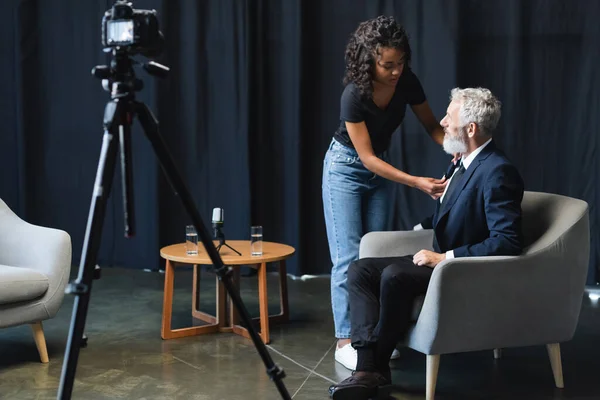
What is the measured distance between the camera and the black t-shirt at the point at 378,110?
311 cm

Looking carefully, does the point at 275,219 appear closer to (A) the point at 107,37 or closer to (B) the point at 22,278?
(B) the point at 22,278

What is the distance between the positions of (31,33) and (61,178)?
3.22ft

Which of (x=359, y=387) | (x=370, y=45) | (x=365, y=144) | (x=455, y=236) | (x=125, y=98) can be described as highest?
(x=370, y=45)

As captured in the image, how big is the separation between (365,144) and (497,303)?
0.78 m

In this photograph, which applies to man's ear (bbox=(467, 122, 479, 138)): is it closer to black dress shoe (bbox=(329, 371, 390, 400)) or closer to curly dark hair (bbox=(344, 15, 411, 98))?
curly dark hair (bbox=(344, 15, 411, 98))

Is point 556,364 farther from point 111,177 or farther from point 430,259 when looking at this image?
point 111,177

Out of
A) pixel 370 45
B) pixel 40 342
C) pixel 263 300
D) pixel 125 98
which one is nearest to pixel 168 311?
pixel 263 300

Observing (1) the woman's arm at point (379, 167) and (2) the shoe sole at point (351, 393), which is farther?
(1) the woman's arm at point (379, 167)

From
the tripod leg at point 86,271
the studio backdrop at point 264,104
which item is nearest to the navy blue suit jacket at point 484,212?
the tripod leg at point 86,271

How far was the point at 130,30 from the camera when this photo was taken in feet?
5.84

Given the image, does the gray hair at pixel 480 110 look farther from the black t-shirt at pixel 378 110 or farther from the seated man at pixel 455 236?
the black t-shirt at pixel 378 110

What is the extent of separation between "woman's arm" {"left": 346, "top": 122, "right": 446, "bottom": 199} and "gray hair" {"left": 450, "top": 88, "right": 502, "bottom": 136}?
0.90ft

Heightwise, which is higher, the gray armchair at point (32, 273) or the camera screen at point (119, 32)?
the camera screen at point (119, 32)

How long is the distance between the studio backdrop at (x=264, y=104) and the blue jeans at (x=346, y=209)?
1.62 meters
